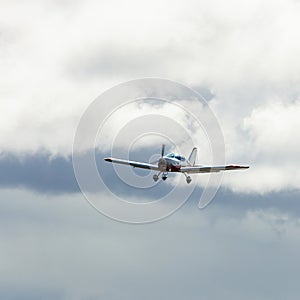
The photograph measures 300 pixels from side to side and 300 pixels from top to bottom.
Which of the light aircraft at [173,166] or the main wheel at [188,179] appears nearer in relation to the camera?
the main wheel at [188,179]

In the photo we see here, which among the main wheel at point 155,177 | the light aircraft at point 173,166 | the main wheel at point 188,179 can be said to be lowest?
the main wheel at point 188,179

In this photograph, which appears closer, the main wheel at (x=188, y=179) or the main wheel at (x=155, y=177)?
the main wheel at (x=188, y=179)

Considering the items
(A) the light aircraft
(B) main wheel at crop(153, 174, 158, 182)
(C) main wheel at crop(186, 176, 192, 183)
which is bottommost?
(C) main wheel at crop(186, 176, 192, 183)

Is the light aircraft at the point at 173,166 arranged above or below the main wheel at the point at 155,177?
above

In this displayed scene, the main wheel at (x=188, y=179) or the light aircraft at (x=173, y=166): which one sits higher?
the light aircraft at (x=173, y=166)

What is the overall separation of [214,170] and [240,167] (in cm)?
1489

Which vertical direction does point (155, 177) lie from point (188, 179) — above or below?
above

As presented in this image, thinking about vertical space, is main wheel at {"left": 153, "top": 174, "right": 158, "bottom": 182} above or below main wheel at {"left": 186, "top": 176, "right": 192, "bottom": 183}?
above

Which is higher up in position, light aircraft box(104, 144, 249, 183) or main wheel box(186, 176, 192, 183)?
light aircraft box(104, 144, 249, 183)

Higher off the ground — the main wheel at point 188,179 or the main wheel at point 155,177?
the main wheel at point 155,177

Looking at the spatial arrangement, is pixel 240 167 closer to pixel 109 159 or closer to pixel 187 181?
pixel 187 181

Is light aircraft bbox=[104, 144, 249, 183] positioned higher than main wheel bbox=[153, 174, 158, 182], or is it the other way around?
light aircraft bbox=[104, 144, 249, 183]

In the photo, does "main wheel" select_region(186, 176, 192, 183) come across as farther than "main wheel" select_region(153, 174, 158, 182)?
No

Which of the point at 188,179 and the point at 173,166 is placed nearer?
the point at 188,179
